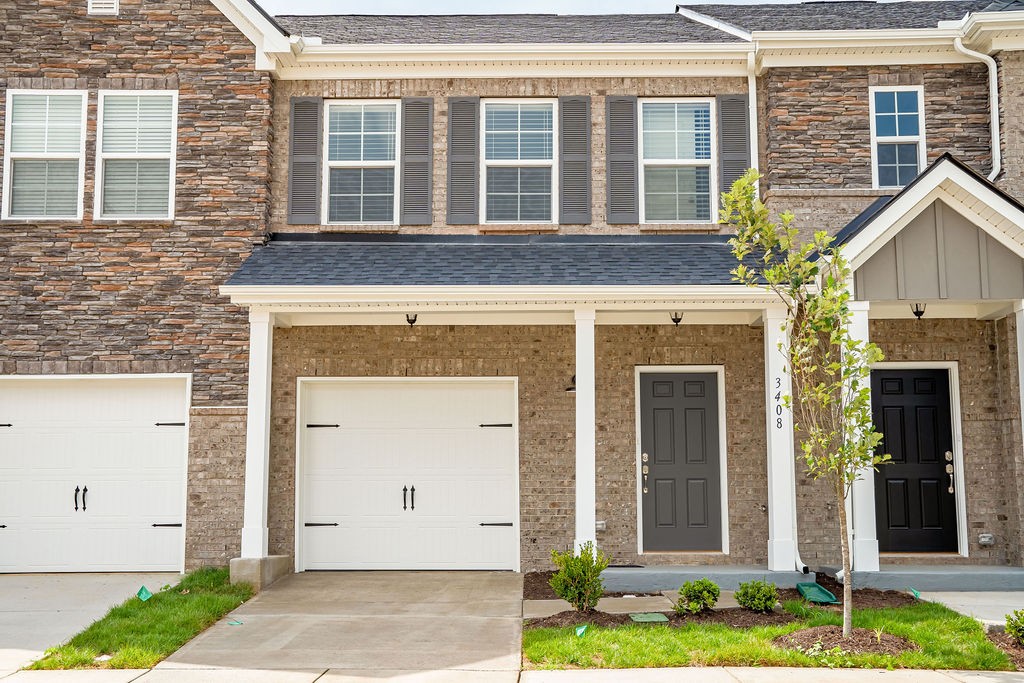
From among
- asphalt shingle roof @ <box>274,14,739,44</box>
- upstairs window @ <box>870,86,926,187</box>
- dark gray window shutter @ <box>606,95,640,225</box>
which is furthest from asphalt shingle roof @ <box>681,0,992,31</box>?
dark gray window shutter @ <box>606,95,640,225</box>

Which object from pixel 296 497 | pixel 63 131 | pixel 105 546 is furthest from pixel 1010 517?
pixel 63 131

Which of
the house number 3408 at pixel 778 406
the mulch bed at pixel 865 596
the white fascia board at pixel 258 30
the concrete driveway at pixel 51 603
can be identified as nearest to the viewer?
the concrete driveway at pixel 51 603

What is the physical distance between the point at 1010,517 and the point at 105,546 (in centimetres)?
1017

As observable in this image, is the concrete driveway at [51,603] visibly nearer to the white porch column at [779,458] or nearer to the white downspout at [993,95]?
the white porch column at [779,458]

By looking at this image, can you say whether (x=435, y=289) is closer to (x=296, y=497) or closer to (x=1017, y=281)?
(x=296, y=497)

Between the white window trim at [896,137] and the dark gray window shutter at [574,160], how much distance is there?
3.35m

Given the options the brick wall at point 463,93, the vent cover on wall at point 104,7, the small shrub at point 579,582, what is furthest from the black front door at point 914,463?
the vent cover on wall at point 104,7

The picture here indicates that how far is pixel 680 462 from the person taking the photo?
36.3ft

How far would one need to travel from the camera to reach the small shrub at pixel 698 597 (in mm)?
8172

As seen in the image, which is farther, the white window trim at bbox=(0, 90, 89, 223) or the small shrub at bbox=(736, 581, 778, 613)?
the white window trim at bbox=(0, 90, 89, 223)

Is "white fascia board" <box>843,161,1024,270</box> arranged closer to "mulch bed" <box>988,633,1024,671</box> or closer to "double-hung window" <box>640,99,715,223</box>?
"double-hung window" <box>640,99,715,223</box>

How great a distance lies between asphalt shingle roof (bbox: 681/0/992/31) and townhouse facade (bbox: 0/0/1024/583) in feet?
3.71

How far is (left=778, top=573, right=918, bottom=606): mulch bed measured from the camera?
28.4ft

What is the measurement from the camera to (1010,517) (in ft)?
34.3
